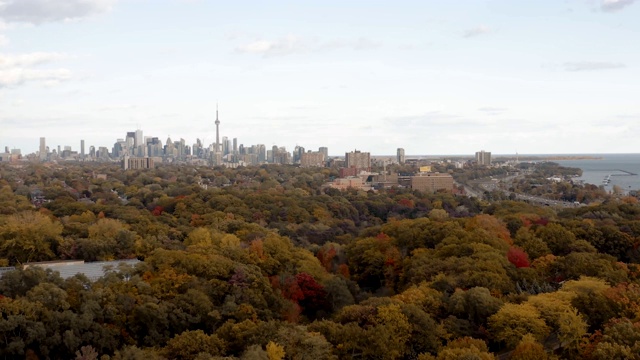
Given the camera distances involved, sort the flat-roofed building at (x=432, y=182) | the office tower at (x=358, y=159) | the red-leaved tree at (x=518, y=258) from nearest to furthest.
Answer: the red-leaved tree at (x=518, y=258) → the flat-roofed building at (x=432, y=182) → the office tower at (x=358, y=159)

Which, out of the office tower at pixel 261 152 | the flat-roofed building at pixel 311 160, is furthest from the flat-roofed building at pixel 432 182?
the office tower at pixel 261 152

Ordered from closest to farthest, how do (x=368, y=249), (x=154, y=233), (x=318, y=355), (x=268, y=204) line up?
(x=318, y=355)
(x=368, y=249)
(x=154, y=233)
(x=268, y=204)

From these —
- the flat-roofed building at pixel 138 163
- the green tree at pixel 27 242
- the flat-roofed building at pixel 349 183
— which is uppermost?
the flat-roofed building at pixel 138 163

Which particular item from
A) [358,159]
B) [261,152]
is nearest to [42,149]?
[261,152]

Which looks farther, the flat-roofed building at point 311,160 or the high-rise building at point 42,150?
the high-rise building at point 42,150

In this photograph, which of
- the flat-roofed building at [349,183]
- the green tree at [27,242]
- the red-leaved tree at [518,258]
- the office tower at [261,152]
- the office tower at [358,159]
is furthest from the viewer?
the office tower at [261,152]

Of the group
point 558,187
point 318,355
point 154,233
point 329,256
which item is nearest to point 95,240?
point 154,233

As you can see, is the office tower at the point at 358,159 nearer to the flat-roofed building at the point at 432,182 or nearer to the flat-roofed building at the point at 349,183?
the flat-roofed building at the point at 349,183

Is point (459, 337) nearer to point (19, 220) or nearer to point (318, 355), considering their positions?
point (318, 355)

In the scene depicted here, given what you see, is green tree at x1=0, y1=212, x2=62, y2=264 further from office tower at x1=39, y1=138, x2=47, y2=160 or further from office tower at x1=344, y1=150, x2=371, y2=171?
office tower at x1=39, y1=138, x2=47, y2=160

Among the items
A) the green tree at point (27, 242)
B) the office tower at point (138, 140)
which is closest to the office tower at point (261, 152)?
the office tower at point (138, 140)

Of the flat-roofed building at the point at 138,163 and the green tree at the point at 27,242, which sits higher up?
the flat-roofed building at the point at 138,163
